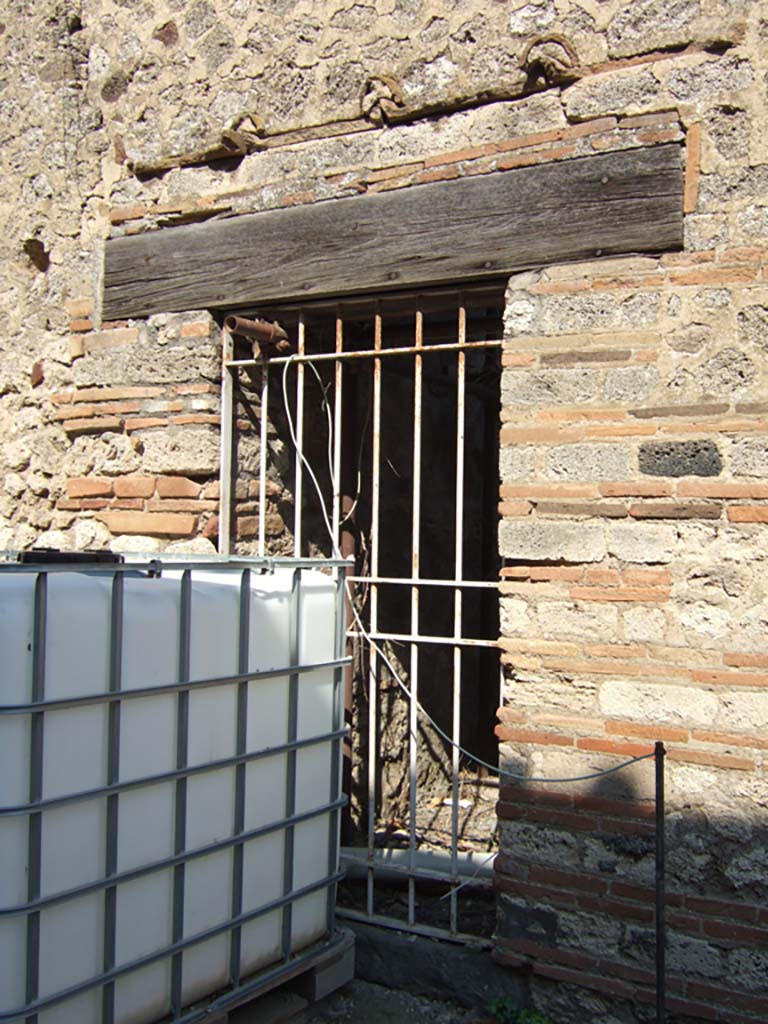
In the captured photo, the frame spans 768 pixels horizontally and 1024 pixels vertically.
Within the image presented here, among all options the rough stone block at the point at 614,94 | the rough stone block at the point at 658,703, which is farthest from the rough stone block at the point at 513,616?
the rough stone block at the point at 614,94

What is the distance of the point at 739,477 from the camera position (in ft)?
9.90

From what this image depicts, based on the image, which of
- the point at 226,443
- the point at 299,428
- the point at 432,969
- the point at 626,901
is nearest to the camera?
the point at 626,901

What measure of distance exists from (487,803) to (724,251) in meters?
3.48

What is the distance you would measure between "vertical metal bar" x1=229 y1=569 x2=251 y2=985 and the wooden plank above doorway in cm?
147

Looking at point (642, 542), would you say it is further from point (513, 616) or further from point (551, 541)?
point (513, 616)

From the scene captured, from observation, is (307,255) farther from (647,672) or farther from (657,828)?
(657,828)

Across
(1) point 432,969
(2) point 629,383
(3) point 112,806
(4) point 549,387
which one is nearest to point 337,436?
(4) point 549,387

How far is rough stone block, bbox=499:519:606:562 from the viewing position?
3.18 m

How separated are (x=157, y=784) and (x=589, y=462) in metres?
1.76

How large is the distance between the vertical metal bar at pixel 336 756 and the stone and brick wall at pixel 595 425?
1.91ft

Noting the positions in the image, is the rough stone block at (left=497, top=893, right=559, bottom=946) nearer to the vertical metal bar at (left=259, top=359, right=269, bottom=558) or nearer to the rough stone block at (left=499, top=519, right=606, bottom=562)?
the rough stone block at (left=499, top=519, right=606, bottom=562)

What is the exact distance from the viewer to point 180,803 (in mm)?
2568

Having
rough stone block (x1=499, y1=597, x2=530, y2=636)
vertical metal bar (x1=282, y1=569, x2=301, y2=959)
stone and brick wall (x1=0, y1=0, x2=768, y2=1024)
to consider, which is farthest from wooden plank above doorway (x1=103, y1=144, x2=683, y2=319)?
vertical metal bar (x1=282, y1=569, x2=301, y2=959)

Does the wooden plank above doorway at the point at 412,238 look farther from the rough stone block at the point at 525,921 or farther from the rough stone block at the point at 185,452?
the rough stone block at the point at 525,921
